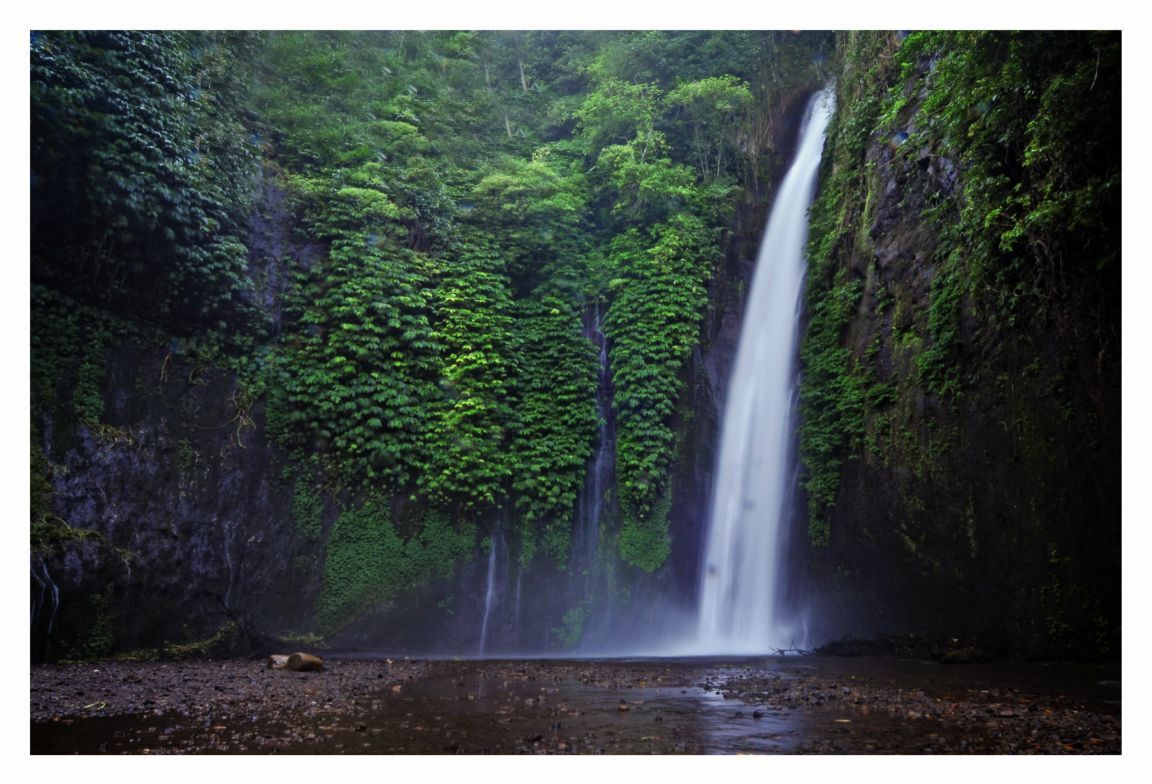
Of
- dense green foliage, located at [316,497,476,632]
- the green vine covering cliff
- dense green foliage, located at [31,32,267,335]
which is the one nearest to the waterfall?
the green vine covering cliff

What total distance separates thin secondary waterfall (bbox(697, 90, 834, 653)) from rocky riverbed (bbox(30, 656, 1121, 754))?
6.65 ft

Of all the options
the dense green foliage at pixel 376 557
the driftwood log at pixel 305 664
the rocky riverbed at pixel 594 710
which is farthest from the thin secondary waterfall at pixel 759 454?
the driftwood log at pixel 305 664

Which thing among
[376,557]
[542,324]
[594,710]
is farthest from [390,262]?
[594,710]

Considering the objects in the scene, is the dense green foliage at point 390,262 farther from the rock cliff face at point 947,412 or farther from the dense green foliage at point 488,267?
the rock cliff face at point 947,412

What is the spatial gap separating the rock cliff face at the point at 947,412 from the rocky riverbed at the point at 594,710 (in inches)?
27.8

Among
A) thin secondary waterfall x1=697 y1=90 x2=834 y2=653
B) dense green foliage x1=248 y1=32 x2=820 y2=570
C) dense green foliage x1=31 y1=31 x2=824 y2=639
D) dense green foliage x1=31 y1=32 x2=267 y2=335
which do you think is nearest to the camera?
dense green foliage x1=31 y1=32 x2=267 y2=335

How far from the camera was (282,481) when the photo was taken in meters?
9.23

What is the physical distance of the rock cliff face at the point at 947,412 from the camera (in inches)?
242

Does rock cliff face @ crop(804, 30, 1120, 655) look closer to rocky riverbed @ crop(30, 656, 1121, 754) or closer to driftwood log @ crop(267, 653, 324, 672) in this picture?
rocky riverbed @ crop(30, 656, 1121, 754)

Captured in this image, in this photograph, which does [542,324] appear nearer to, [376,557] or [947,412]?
[376,557]

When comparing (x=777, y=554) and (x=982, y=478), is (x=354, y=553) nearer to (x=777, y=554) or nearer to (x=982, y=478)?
(x=777, y=554)

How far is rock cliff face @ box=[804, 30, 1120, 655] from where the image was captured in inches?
242

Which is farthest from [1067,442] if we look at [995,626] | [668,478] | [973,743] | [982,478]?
[668,478]

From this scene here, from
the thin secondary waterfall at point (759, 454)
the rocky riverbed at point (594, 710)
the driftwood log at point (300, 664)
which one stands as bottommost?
the driftwood log at point (300, 664)
